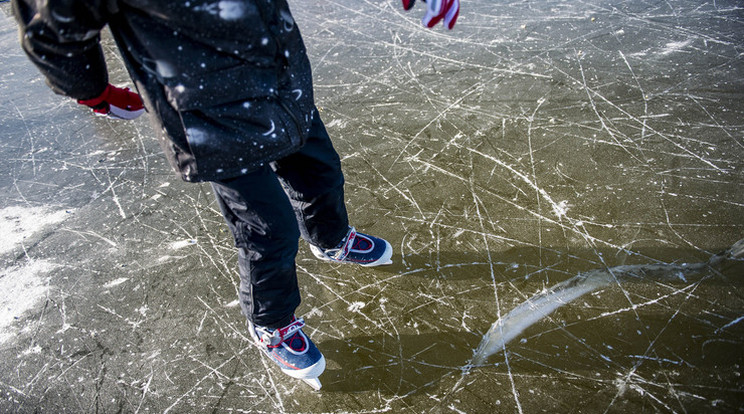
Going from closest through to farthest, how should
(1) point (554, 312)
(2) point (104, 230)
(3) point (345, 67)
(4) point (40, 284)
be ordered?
(1) point (554, 312) < (4) point (40, 284) < (2) point (104, 230) < (3) point (345, 67)

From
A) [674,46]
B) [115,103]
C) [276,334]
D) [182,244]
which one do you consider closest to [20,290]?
[182,244]

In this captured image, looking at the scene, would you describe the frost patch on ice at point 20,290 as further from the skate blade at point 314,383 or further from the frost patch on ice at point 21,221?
the skate blade at point 314,383

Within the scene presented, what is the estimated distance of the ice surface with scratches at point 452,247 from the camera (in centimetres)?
139

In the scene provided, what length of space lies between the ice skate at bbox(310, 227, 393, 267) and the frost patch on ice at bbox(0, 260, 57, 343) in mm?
1123

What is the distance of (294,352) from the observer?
141cm

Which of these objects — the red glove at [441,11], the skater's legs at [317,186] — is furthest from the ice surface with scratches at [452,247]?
the red glove at [441,11]

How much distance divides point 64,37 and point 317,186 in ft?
2.48

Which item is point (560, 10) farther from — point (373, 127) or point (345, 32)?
point (373, 127)

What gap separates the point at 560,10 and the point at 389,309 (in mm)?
2820

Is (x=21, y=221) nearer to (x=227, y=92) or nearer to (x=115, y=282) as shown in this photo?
(x=115, y=282)

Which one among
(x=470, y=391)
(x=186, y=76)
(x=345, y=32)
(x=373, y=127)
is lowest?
(x=470, y=391)

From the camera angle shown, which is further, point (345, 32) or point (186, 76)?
point (345, 32)

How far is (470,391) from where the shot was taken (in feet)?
A: 4.42

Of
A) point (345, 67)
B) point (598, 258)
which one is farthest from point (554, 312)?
point (345, 67)
